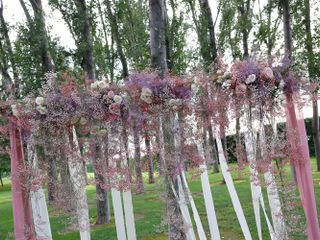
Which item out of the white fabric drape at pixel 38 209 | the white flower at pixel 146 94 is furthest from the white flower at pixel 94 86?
the white fabric drape at pixel 38 209

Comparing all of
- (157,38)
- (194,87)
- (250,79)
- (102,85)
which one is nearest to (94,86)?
(102,85)

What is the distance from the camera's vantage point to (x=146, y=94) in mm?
4758

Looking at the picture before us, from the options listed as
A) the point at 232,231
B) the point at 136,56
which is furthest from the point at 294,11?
the point at 232,231

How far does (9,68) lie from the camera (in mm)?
14914

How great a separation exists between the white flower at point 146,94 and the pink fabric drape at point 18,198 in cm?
158

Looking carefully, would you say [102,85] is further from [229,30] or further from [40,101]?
[229,30]

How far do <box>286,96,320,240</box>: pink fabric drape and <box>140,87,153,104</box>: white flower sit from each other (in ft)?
5.09

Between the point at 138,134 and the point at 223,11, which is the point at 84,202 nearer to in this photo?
the point at 138,134

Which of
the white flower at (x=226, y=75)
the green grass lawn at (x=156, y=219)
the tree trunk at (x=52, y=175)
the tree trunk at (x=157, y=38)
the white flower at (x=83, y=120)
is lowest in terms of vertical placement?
the green grass lawn at (x=156, y=219)

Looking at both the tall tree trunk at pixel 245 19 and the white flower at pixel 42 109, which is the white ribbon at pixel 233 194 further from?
the tall tree trunk at pixel 245 19

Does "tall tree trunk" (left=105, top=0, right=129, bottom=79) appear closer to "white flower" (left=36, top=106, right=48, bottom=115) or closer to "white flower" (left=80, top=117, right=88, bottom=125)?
"white flower" (left=80, top=117, right=88, bottom=125)

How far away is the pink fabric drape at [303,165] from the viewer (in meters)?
4.89

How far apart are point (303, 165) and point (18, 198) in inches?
131

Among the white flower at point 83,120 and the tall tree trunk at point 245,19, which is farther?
the tall tree trunk at point 245,19
